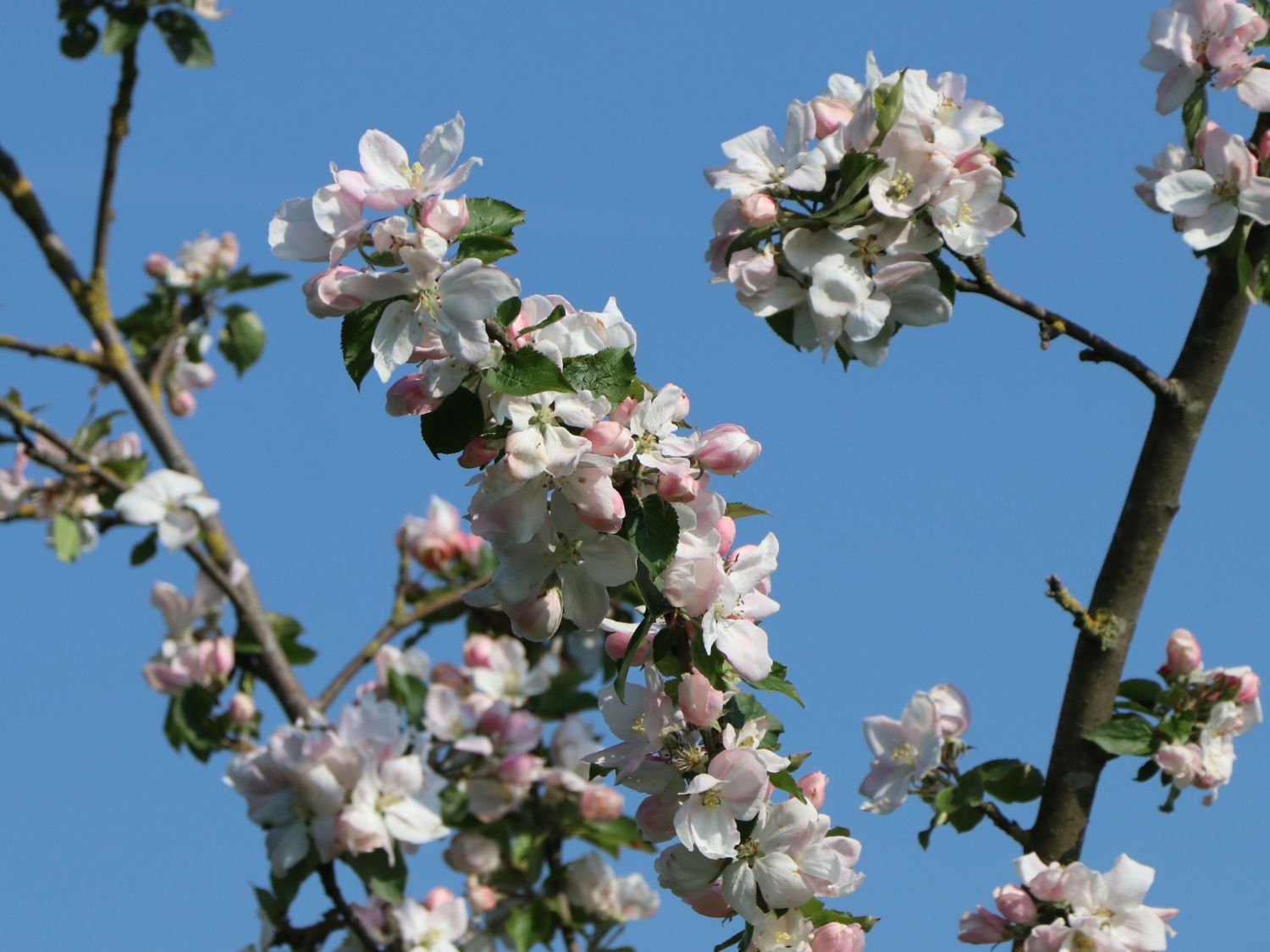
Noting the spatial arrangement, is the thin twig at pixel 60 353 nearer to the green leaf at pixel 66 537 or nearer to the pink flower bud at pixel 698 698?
the green leaf at pixel 66 537

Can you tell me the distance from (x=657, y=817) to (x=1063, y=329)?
105 cm

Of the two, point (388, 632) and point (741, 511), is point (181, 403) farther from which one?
point (741, 511)

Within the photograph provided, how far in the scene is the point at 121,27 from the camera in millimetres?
3566

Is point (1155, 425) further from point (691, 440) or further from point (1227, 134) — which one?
point (691, 440)

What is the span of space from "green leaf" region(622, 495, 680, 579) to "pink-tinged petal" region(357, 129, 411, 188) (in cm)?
43

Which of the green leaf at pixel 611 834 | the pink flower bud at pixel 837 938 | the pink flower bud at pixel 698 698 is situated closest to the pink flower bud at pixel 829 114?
the pink flower bud at pixel 698 698

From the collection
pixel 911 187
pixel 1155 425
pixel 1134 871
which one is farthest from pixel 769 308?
pixel 1134 871

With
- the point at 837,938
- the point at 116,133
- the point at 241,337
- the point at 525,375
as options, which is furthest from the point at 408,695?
the point at 525,375

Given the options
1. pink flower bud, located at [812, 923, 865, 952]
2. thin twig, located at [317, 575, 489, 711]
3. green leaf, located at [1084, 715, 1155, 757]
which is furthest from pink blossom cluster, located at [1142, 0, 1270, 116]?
thin twig, located at [317, 575, 489, 711]

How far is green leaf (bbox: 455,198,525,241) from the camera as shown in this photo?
158cm

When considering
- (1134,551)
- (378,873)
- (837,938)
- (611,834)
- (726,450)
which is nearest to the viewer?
(726,450)

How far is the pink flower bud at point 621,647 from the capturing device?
1.77 metres

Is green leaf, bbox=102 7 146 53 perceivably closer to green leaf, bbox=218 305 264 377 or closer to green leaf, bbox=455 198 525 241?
green leaf, bbox=218 305 264 377

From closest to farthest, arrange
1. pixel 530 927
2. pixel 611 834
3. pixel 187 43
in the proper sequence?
pixel 187 43 < pixel 530 927 < pixel 611 834
